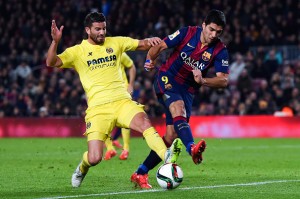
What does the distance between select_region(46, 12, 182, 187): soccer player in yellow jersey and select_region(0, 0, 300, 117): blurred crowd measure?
13.6 meters

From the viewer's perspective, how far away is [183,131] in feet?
33.0

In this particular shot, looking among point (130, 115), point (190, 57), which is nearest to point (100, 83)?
point (130, 115)

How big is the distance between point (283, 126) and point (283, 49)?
11.9 ft

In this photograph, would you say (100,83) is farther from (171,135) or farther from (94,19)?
(171,135)

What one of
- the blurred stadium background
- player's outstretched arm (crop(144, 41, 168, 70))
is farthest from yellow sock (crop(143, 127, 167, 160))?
the blurred stadium background

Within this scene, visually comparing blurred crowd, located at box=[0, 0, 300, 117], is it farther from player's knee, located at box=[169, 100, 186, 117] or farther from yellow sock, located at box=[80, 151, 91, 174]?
yellow sock, located at box=[80, 151, 91, 174]

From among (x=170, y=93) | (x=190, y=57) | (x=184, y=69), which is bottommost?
(x=170, y=93)

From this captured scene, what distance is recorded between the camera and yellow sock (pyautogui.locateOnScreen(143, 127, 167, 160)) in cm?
953

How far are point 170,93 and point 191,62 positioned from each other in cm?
48

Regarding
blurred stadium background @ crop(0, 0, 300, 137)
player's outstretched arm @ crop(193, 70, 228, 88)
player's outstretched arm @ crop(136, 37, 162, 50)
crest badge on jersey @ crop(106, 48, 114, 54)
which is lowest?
blurred stadium background @ crop(0, 0, 300, 137)

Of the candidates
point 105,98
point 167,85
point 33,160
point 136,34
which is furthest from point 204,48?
point 136,34

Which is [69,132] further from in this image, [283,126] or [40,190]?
[40,190]

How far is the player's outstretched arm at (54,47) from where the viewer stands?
31.8 ft

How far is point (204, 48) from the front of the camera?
10.5 meters
